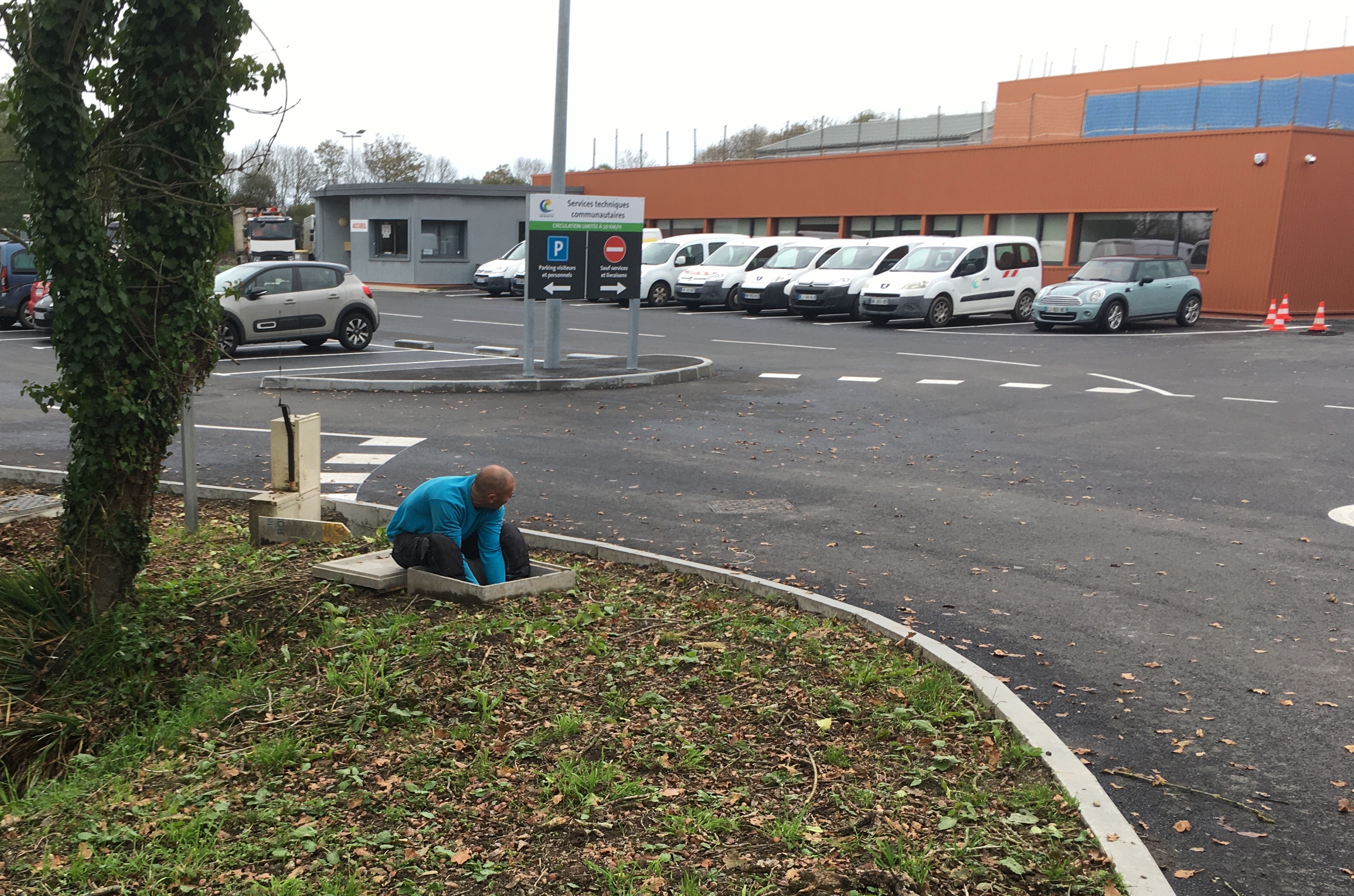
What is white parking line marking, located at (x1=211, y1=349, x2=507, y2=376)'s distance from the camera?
58.3 feet

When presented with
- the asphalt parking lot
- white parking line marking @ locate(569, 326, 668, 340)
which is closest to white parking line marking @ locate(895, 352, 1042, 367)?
the asphalt parking lot

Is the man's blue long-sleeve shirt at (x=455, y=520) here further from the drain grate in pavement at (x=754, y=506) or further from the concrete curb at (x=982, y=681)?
the drain grate in pavement at (x=754, y=506)

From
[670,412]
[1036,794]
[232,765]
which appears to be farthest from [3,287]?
[1036,794]

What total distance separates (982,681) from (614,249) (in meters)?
13.3

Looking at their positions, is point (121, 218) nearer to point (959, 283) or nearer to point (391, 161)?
point (959, 283)

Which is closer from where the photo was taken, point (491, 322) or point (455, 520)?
point (455, 520)

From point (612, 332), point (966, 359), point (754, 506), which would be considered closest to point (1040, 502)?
point (754, 506)

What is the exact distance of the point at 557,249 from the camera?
17531 millimetres

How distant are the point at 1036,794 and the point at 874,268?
2577 cm

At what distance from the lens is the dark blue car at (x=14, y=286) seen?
2350cm

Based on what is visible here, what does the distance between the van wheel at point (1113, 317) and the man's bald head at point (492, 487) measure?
2220cm

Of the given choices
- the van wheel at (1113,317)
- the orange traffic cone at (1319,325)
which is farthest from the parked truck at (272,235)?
the orange traffic cone at (1319,325)

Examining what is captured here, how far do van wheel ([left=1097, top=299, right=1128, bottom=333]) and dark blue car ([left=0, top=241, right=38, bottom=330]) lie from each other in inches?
886

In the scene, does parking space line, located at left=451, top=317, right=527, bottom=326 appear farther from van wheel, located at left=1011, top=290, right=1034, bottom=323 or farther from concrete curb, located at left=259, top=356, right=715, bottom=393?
van wheel, located at left=1011, top=290, right=1034, bottom=323
